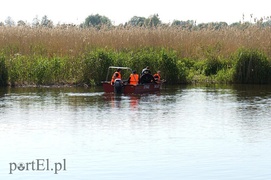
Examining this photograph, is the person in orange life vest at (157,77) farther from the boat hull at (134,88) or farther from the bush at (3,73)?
the bush at (3,73)

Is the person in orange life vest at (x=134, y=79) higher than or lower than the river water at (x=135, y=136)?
higher

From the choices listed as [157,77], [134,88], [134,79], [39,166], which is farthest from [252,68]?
[39,166]

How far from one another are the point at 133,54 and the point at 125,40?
5.95 feet

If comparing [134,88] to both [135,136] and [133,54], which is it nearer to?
[133,54]

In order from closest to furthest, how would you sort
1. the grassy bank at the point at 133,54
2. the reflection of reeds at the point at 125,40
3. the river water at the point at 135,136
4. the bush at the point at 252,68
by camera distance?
the river water at the point at 135,136 → the grassy bank at the point at 133,54 → the bush at the point at 252,68 → the reflection of reeds at the point at 125,40

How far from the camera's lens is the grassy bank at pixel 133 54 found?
34.4 m

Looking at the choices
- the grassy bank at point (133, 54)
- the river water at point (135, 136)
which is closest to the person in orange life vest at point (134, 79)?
the river water at point (135, 136)

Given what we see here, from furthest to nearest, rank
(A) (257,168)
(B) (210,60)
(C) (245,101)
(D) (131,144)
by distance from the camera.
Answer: (B) (210,60), (C) (245,101), (D) (131,144), (A) (257,168)

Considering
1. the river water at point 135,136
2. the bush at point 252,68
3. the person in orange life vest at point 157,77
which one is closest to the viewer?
the river water at point 135,136

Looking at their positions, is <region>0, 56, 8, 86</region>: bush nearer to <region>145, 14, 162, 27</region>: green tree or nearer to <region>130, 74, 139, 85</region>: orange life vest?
<region>130, 74, 139, 85</region>: orange life vest

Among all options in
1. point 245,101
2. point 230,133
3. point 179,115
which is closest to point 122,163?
point 230,133

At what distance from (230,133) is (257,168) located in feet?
14.2

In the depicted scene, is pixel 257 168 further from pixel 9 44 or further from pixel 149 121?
pixel 9 44

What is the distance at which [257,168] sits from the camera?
15.0 m
